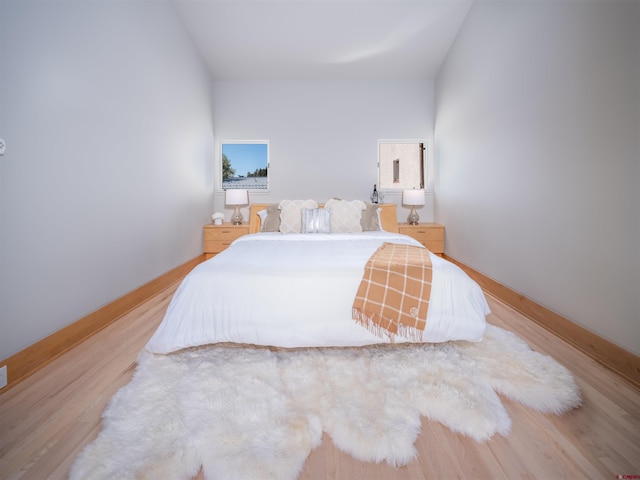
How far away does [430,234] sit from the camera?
396 cm

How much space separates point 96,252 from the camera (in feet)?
6.15

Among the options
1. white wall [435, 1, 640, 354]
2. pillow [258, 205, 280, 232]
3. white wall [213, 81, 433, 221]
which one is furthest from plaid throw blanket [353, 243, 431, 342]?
white wall [213, 81, 433, 221]

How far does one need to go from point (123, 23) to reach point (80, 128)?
1073mm

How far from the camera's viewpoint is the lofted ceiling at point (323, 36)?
302 centimetres

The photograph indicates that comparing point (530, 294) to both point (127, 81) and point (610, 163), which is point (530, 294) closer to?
point (610, 163)

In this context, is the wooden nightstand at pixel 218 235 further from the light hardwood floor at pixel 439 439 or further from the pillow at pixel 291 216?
the light hardwood floor at pixel 439 439

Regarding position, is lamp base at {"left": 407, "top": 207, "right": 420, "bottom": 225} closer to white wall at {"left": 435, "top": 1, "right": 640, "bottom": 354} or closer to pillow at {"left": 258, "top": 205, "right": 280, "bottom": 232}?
white wall at {"left": 435, "top": 1, "right": 640, "bottom": 354}

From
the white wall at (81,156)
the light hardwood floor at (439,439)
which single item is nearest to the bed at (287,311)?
the light hardwood floor at (439,439)

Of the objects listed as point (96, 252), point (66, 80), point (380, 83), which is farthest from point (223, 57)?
point (96, 252)

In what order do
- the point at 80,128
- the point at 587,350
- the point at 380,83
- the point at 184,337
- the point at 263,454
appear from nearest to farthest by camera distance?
1. the point at 263,454
2. the point at 184,337
3. the point at 587,350
4. the point at 80,128
5. the point at 380,83

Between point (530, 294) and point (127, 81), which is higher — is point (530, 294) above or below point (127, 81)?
below

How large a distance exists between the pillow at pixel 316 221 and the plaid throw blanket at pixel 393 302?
1.54 metres

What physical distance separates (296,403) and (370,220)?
2.41m

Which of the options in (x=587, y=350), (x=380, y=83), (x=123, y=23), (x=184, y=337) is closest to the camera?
(x=184, y=337)
